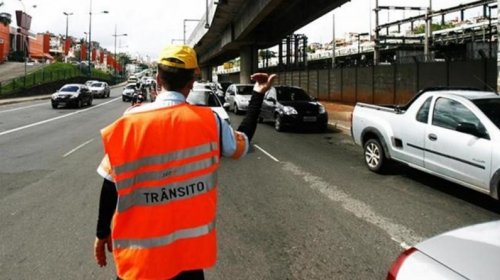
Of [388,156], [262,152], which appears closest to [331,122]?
[262,152]

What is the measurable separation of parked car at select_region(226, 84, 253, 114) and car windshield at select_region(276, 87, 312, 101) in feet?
18.7

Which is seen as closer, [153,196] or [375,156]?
[153,196]

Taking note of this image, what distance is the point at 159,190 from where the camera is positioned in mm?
2129

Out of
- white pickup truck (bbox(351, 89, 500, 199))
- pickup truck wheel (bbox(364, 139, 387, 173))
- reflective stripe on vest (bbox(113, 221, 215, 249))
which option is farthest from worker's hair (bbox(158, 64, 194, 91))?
pickup truck wheel (bbox(364, 139, 387, 173))

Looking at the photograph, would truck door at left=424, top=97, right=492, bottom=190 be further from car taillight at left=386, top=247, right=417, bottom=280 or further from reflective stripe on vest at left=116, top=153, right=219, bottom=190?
reflective stripe on vest at left=116, top=153, right=219, bottom=190

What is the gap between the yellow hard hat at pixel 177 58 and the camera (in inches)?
89.1

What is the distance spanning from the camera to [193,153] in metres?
2.16

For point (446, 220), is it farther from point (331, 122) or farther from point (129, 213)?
point (331, 122)

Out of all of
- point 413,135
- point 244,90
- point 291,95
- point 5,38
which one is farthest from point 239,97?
point 5,38

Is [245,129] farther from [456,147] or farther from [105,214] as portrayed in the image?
[456,147]

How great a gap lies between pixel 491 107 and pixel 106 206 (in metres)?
6.67

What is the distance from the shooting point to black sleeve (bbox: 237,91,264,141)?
2662mm

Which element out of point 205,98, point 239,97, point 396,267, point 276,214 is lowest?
point 276,214

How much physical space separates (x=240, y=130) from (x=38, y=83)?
165ft
